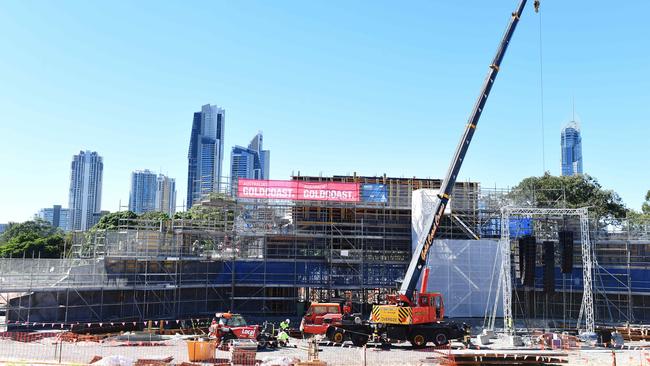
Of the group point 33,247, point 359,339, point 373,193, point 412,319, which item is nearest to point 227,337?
point 359,339

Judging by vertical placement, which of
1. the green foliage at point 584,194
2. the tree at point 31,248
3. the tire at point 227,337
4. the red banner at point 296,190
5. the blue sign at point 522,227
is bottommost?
the tire at point 227,337

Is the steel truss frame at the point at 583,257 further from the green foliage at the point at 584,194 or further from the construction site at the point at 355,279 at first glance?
the green foliage at the point at 584,194

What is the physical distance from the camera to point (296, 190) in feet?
134

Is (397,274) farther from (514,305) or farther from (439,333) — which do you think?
(439,333)

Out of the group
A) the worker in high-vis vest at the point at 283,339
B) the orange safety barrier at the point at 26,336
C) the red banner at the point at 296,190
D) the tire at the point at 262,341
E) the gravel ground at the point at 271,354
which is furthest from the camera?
the red banner at the point at 296,190

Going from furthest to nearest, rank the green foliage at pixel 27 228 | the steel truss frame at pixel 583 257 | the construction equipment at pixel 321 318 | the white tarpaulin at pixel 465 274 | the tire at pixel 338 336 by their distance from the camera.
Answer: the green foliage at pixel 27 228, the white tarpaulin at pixel 465 274, the steel truss frame at pixel 583 257, the construction equipment at pixel 321 318, the tire at pixel 338 336

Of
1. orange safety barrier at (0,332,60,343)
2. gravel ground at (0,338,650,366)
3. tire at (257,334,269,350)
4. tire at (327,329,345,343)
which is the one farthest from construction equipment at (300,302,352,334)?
orange safety barrier at (0,332,60,343)

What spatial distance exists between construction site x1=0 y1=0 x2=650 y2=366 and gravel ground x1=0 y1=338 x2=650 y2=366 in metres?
0.24

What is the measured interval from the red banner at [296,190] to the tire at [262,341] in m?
14.9

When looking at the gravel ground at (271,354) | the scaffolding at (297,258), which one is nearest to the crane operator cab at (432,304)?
the gravel ground at (271,354)

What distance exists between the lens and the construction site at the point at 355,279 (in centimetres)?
2795

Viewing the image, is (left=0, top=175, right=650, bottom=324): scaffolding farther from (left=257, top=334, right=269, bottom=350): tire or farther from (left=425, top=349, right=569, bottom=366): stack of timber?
(left=425, top=349, right=569, bottom=366): stack of timber

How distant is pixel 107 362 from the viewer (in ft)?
61.1

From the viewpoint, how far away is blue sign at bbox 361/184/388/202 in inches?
1668
